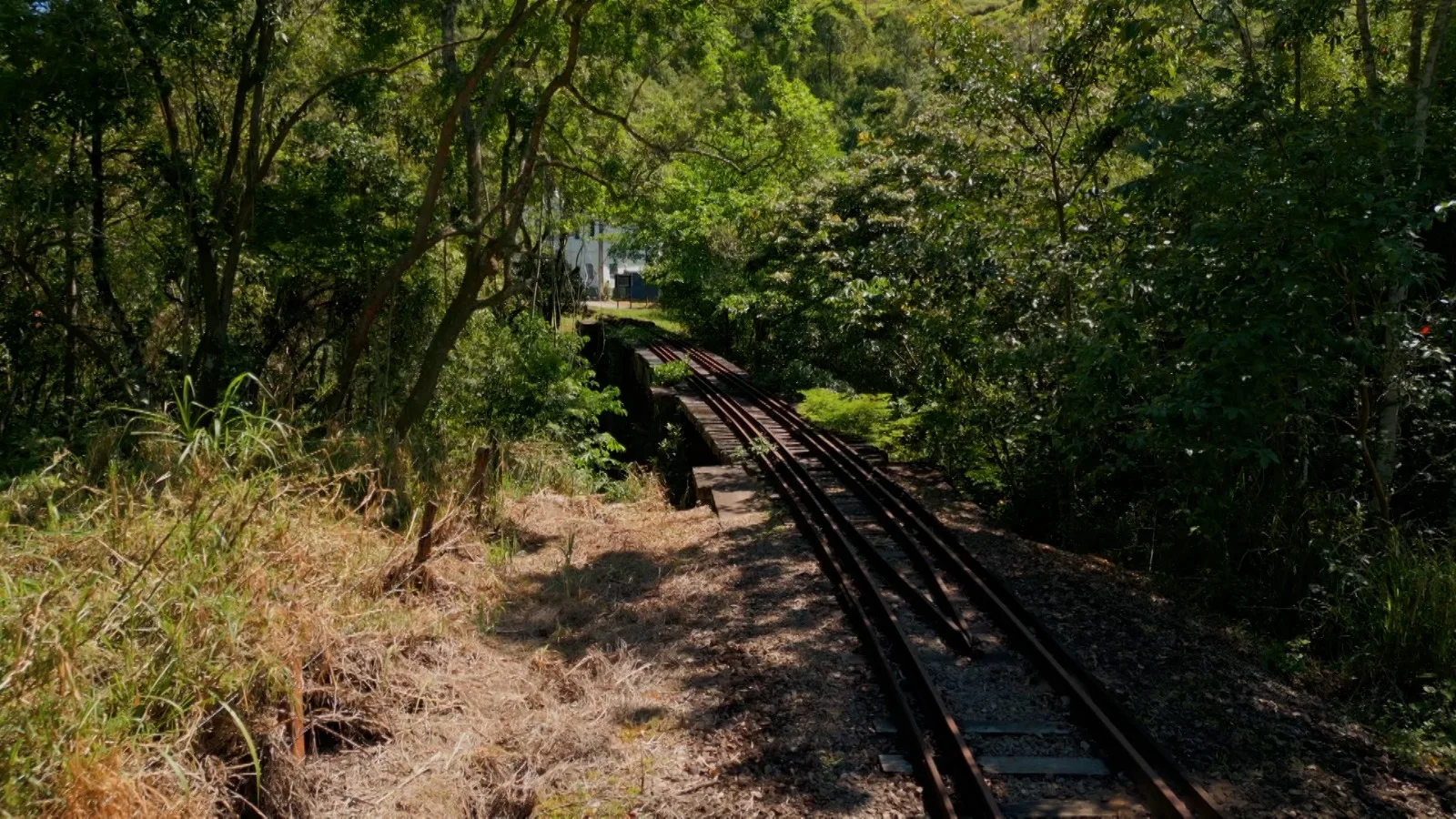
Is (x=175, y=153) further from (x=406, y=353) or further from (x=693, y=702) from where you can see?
(x=693, y=702)

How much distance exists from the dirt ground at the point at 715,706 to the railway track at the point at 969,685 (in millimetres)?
212

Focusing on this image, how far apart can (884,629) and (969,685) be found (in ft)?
3.29

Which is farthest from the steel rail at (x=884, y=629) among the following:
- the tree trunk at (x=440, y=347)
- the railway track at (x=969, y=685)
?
the tree trunk at (x=440, y=347)

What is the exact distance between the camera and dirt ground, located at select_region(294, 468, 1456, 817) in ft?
14.9

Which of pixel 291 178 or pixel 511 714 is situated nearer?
pixel 511 714

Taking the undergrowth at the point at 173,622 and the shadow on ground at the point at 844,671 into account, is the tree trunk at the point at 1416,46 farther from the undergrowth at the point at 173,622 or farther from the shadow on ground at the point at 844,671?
the undergrowth at the point at 173,622

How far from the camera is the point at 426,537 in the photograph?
22.3ft

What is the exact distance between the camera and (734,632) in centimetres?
Result: 688

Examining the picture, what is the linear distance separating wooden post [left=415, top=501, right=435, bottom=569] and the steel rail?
3.29 metres

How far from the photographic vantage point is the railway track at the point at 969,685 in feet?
14.7

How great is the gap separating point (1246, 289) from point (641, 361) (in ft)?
67.2

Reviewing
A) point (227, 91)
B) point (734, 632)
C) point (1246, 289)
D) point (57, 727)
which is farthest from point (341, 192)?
point (1246, 289)

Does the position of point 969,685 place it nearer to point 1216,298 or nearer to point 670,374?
point 1216,298

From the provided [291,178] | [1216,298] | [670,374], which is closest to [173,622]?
[1216,298]
